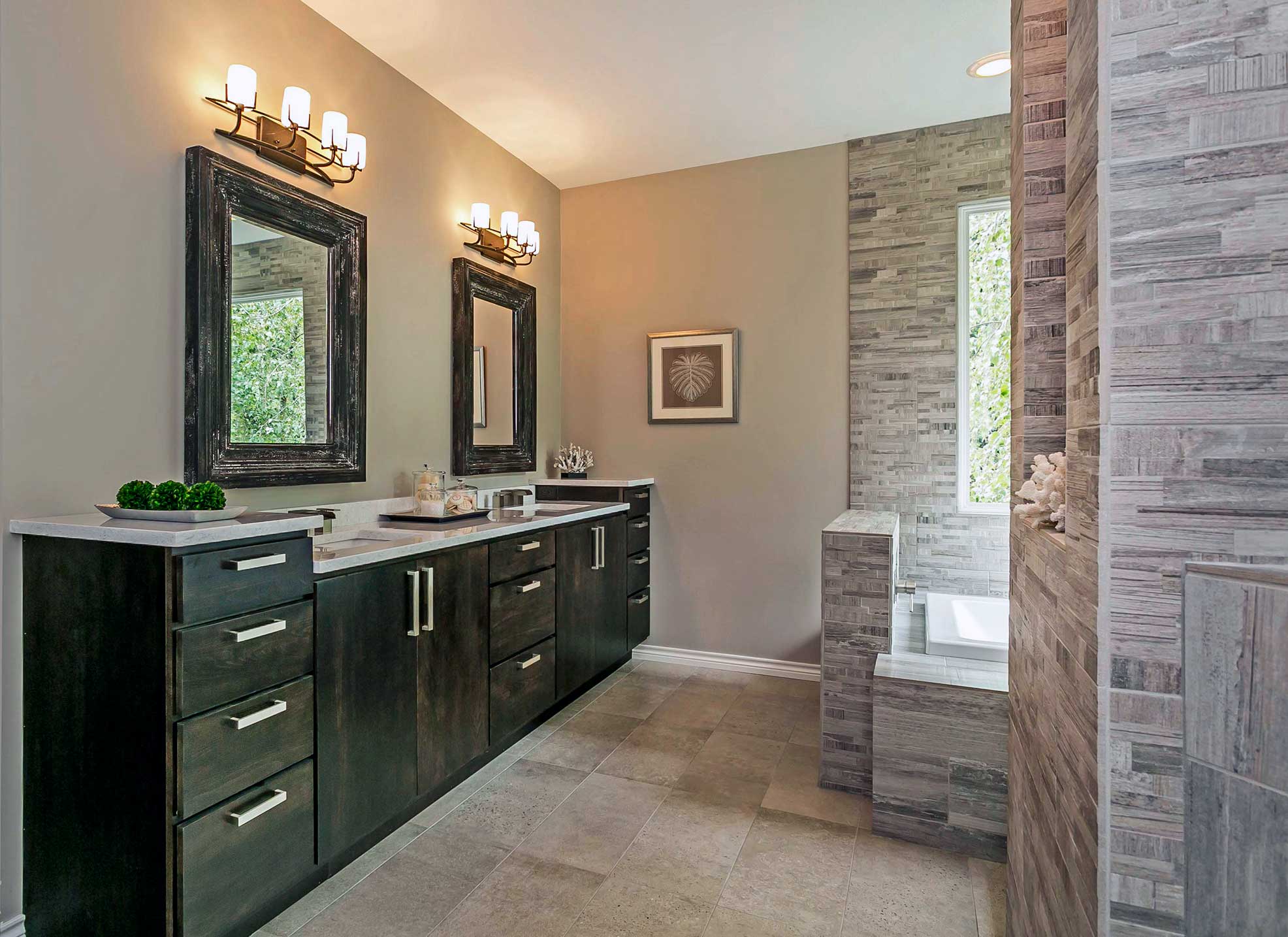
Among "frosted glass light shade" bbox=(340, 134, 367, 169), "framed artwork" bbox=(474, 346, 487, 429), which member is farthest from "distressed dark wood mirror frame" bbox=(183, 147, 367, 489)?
"framed artwork" bbox=(474, 346, 487, 429)

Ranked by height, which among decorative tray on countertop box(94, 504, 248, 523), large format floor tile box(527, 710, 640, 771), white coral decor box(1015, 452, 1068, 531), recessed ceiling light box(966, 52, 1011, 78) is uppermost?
recessed ceiling light box(966, 52, 1011, 78)

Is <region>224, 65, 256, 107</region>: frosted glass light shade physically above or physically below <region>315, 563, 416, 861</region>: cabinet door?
above

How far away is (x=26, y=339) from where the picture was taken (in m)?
1.61

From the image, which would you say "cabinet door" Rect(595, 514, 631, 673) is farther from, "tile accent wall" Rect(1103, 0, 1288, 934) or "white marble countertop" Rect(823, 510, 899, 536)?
"tile accent wall" Rect(1103, 0, 1288, 934)

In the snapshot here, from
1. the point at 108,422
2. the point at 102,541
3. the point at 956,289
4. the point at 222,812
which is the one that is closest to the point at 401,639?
the point at 222,812

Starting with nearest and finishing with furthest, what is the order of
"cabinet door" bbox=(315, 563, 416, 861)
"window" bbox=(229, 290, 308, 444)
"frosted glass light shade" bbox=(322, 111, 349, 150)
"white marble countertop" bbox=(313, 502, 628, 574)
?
1. "cabinet door" bbox=(315, 563, 416, 861)
2. "white marble countertop" bbox=(313, 502, 628, 574)
3. "window" bbox=(229, 290, 308, 444)
4. "frosted glass light shade" bbox=(322, 111, 349, 150)

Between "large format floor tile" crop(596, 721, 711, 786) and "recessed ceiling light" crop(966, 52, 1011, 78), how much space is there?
9.96 ft

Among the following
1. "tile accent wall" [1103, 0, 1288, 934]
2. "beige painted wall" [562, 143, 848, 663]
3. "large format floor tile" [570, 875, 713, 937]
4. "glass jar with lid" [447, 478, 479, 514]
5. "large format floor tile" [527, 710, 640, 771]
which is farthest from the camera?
"beige painted wall" [562, 143, 848, 663]

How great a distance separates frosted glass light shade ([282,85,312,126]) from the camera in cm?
220

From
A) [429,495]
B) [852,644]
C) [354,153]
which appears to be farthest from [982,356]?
[354,153]

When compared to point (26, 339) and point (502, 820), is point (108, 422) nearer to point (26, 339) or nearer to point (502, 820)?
point (26, 339)

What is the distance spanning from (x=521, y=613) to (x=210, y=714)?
4.14 feet

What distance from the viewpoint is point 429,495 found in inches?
107

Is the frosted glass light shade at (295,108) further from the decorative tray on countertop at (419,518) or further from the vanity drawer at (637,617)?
the vanity drawer at (637,617)
